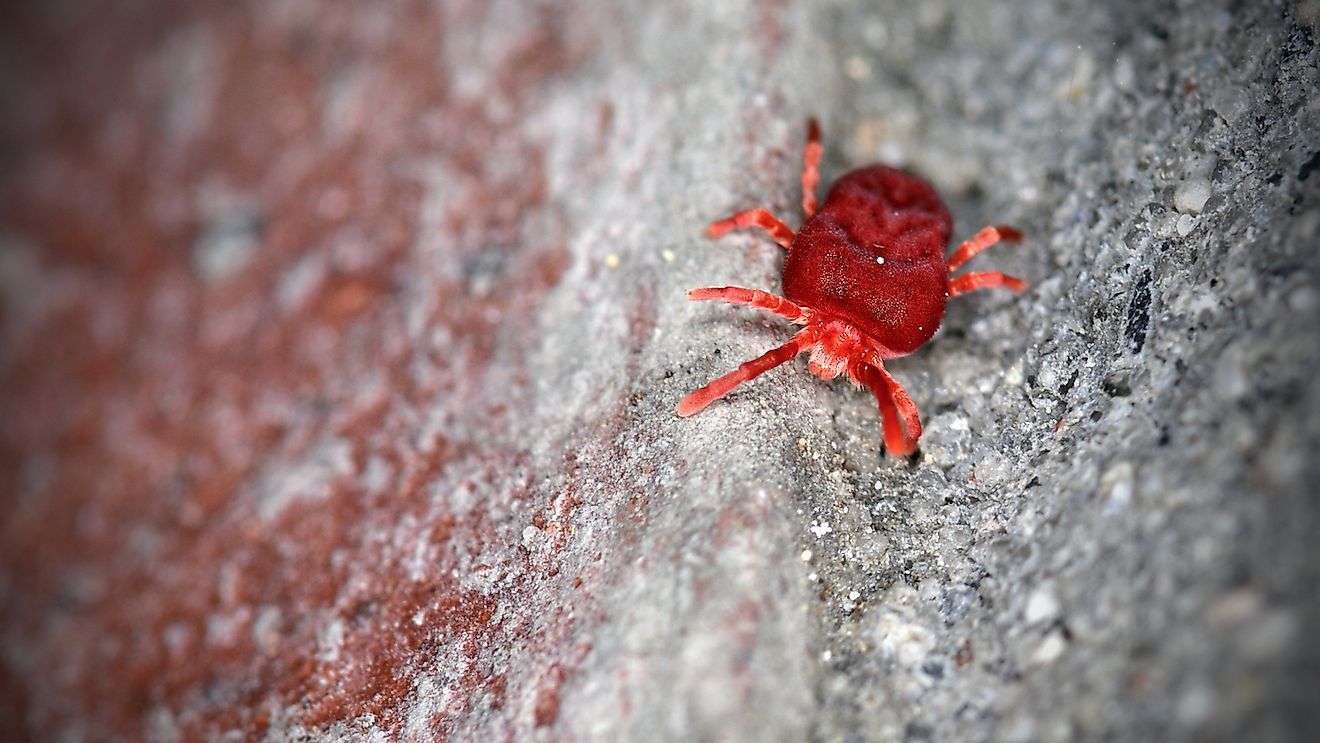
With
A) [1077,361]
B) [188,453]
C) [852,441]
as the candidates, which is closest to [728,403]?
[852,441]

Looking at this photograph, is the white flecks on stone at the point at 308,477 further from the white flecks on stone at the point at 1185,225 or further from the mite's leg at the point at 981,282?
the white flecks on stone at the point at 1185,225

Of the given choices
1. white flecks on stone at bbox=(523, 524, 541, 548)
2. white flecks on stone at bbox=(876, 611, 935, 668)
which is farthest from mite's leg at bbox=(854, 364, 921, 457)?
white flecks on stone at bbox=(523, 524, 541, 548)

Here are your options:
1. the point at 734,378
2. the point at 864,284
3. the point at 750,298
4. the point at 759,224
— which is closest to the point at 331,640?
the point at 734,378

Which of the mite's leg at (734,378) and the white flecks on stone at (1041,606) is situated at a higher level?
the mite's leg at (734,378)

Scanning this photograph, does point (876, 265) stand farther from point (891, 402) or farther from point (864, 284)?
point (891, 402)

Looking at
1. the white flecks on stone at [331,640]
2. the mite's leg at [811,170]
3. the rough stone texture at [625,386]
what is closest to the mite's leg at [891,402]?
the rough stone texture at [625,386]

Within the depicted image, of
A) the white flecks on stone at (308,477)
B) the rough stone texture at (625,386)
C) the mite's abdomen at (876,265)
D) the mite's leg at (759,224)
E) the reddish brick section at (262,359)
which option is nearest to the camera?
the rough stone texture at (625,386)

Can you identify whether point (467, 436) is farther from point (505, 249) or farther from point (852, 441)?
point (852, 441)
